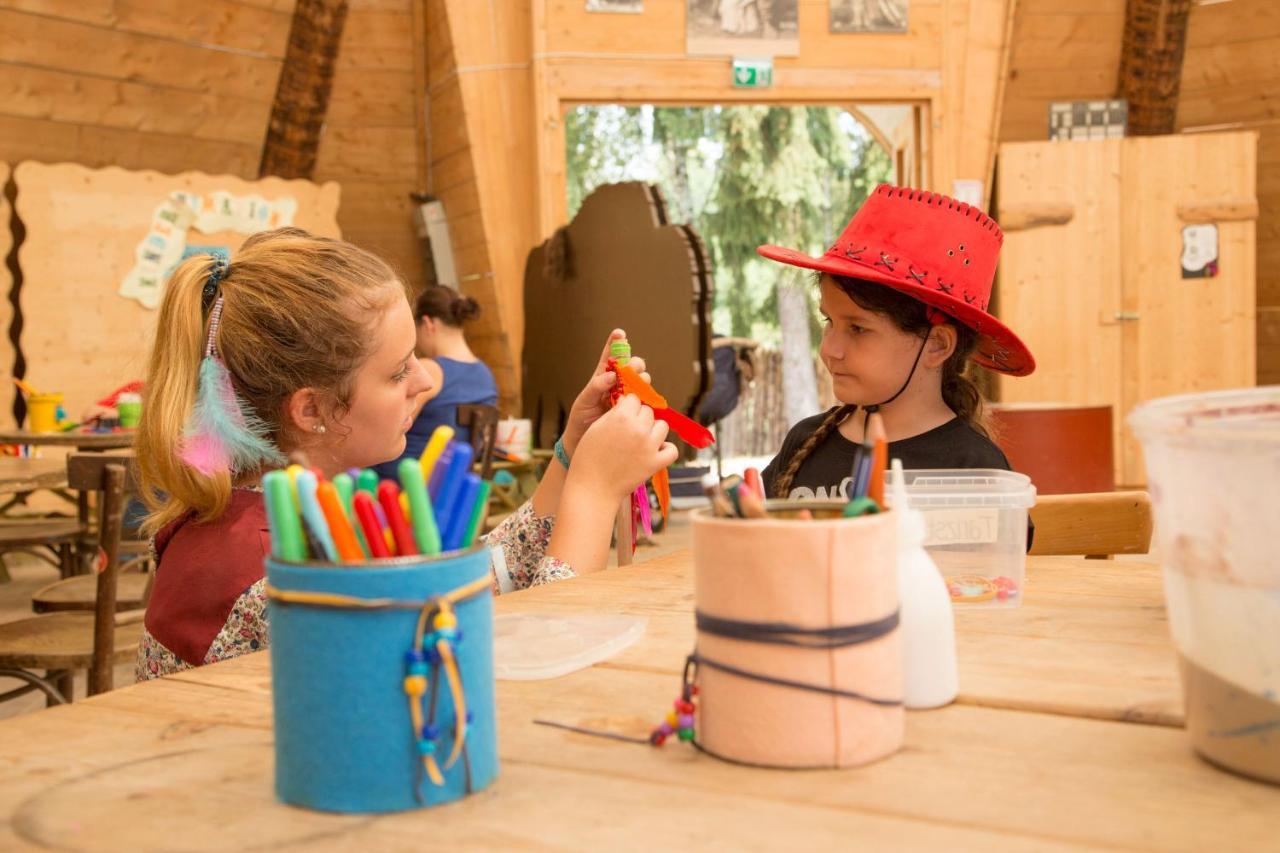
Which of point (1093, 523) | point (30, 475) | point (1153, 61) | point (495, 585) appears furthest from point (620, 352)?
point (1153, 61)

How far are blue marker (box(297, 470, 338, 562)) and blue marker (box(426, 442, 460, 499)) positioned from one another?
2.4 inches

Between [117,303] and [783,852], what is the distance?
20.7ft

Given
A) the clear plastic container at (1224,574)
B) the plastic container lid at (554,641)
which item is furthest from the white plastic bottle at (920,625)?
the plastic container lid at (554,641)

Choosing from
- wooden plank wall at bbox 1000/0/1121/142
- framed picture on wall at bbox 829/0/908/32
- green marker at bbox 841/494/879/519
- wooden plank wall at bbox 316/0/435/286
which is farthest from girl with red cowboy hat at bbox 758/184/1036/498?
wooden plank wall at bbox 1000/0/1121/142

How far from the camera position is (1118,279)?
695 centimetres

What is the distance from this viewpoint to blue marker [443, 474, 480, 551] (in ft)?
2.15

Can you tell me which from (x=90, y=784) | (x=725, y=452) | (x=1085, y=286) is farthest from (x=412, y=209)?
(x=90, y=784)

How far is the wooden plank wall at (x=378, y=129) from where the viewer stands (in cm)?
692

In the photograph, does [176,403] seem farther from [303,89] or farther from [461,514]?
[303,89]

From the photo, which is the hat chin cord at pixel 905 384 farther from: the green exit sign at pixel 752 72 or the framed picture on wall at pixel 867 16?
the framed picture on wall at pixel 867 16

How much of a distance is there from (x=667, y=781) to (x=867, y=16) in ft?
20.9

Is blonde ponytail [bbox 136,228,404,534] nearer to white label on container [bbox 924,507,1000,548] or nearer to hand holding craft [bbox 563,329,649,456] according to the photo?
hand holding craft [bbox 563,329,649,456]

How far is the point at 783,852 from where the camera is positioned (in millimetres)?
552

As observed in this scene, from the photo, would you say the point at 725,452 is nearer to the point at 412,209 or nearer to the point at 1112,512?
the point at 412,209
